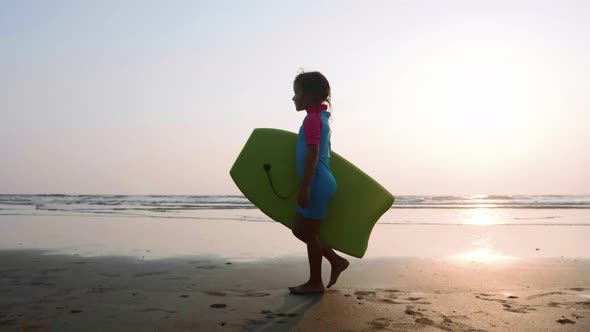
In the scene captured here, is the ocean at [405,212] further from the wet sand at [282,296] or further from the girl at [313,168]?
the girl at [313,168]

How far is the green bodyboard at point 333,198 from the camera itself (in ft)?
12.7

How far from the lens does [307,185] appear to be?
3.42m

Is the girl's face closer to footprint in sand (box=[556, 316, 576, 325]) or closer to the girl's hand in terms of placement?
the girl's hand

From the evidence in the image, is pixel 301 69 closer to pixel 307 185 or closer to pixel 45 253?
pixel 307 185

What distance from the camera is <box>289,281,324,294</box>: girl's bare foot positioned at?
11.5 ft

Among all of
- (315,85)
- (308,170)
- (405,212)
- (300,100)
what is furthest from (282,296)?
(405,212)

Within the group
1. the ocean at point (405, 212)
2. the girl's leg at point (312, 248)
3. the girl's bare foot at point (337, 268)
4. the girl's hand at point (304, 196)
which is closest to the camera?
the girl's hand at point (304, 196)

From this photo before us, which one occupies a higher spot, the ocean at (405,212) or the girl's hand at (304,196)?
the girl's hand at (304,196)

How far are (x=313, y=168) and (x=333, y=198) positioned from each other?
1.87 feet

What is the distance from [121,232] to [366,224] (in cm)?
506

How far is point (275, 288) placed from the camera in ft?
12.2

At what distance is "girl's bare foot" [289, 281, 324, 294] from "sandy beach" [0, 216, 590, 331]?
63 mm

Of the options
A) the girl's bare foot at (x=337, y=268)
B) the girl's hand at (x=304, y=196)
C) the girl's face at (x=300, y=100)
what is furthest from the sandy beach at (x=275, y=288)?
the girl's face at (x=300, y=100)

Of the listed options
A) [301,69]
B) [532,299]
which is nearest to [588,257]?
[532,299]
